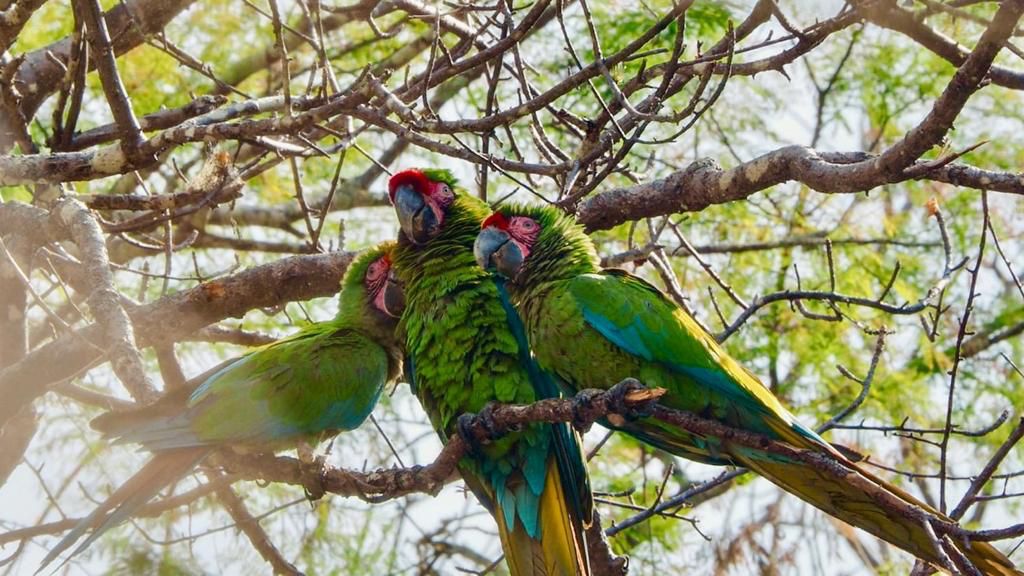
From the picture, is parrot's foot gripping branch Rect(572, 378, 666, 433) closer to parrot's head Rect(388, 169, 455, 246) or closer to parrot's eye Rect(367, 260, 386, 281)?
parrot's head Rect(388, 169, 455, 246)

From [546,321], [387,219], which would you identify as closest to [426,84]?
[546,321]

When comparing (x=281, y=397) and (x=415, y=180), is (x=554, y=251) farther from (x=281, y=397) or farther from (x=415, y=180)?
(x=281, y=397)

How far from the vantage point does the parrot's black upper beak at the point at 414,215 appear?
163 inches

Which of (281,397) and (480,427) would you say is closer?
(480,427)

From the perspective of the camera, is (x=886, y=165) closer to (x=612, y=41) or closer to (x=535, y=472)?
(x=535, y=472)

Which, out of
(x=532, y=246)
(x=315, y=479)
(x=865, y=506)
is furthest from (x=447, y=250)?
(x=865, y=506)

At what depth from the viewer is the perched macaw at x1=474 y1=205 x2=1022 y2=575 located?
3.42 meters

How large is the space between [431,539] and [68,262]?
259cm

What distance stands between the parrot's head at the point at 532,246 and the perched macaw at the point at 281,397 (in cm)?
53

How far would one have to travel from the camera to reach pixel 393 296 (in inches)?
168

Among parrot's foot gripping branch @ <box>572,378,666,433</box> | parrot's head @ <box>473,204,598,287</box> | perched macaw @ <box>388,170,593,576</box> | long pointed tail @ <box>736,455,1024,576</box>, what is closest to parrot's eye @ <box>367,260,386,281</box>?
perched macaw @ <box>388,170,593,576</box>

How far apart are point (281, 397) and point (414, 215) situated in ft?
2.70

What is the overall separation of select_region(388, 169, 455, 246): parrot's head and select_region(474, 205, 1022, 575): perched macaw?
1.01ft

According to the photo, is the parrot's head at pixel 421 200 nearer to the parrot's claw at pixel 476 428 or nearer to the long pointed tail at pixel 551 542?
the parrot's claw at pixel 476 428
